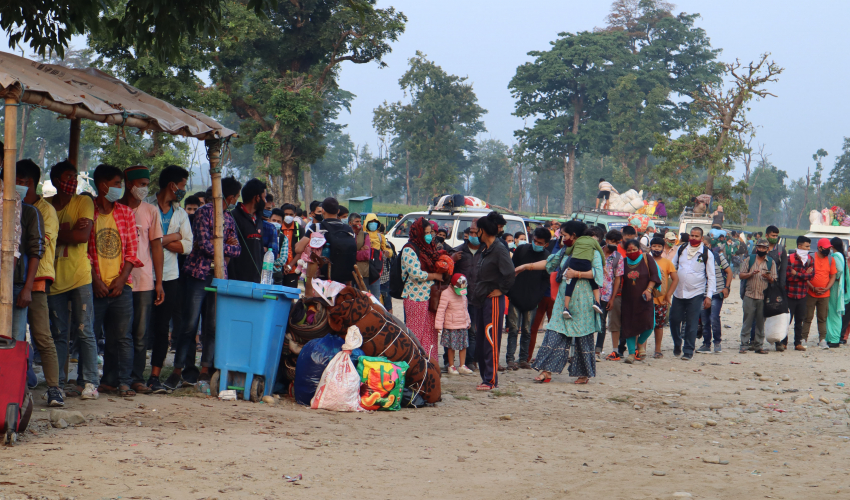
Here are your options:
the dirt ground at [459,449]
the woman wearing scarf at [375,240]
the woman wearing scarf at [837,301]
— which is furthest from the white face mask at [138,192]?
the woman wearing scarf at [837,301]

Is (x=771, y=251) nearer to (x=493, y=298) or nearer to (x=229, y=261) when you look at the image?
(x=493, y=298)

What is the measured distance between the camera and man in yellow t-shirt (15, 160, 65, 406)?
551cm

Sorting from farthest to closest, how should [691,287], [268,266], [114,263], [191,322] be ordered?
[691,287]
[268,266]
[191,322]
[114,263]

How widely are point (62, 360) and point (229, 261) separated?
1718mm

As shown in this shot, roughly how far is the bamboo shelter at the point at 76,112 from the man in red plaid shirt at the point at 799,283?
30.5 ft

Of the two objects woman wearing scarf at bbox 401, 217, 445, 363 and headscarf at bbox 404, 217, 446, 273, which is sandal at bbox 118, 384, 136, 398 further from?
headscarf at bbox 404, 217, 446, 273

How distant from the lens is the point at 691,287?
1081 cm

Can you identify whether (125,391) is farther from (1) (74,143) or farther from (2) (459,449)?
(2) (459,449)

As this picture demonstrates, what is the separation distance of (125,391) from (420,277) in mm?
3345

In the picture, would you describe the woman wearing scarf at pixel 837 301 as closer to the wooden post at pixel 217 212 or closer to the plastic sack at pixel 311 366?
the plastic sack at pixel 311 366

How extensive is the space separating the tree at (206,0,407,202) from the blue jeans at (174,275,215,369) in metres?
22.3

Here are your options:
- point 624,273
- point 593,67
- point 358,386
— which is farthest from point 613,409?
point 593,67

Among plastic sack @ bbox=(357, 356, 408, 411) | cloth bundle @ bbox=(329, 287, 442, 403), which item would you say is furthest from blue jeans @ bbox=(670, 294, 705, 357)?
plastic sack @ bbox=(357, 356, 408, 411)

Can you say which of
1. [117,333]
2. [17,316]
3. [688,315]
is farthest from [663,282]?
[17,316]
